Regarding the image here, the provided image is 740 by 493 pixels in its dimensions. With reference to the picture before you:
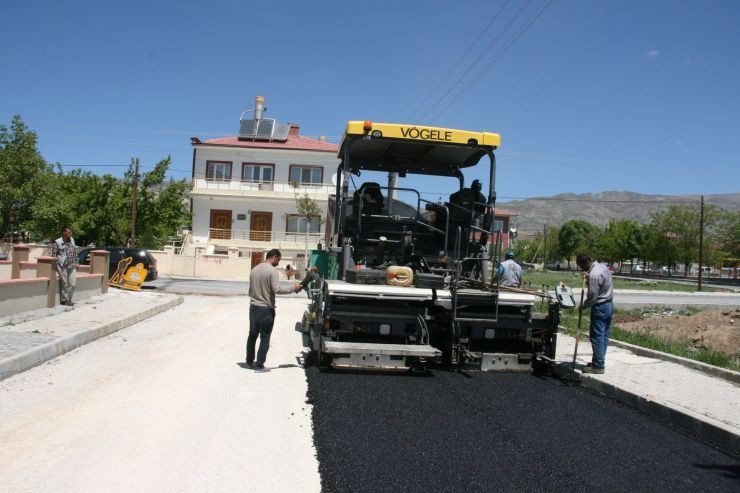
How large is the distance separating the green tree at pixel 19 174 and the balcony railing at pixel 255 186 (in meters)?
9.81

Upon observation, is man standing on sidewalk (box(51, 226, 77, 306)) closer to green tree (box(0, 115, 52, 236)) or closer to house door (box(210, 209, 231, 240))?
green tree (box(0, 115, 52, 236))

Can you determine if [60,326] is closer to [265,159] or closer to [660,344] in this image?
[660,344]

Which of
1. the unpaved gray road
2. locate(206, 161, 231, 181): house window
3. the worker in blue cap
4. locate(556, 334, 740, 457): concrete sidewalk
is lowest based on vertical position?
the unpaved gray road

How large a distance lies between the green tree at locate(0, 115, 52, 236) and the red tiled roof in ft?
35.1

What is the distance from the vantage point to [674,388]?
7.62 meters

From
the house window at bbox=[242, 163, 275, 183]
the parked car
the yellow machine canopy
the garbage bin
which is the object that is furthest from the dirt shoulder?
the house window at bbox=[242, 163, 275, 183]

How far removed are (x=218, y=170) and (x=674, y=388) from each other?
3700 centimetres

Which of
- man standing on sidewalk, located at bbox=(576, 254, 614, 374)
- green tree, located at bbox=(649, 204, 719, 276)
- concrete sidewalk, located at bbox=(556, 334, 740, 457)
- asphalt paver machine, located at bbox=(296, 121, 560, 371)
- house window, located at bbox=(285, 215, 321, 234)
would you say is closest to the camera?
concrete sidewalk, located at bbox=(556, 334, 740, 457)

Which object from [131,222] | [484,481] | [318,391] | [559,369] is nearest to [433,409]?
[318,391]

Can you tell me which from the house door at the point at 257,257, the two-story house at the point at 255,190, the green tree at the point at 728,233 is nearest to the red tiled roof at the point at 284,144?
the two-story house at the point at 255,190

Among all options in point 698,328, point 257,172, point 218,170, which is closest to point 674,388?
point 698,328

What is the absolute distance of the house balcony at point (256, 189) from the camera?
40.5 metres

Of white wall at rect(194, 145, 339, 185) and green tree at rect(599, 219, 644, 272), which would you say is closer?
white wall at rect(194, 145, 339, 185)

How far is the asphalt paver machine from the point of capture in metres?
7.54
